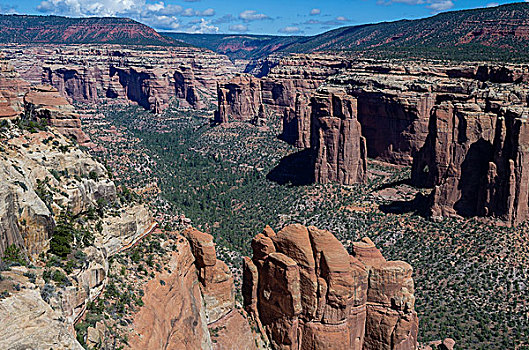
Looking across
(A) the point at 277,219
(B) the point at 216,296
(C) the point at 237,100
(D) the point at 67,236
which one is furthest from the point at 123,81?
(D) the point at 67,236

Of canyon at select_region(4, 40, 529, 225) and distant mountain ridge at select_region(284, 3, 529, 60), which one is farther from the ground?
distant mountain ridge at select_region(284, 3, 529, 60)

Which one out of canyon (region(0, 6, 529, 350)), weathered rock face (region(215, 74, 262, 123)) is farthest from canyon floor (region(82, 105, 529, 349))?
weathered rock face (region(215, 74, 262, 123))

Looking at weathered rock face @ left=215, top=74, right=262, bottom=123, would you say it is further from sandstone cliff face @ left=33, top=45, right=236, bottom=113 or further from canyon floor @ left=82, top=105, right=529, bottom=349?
sandstone cliff face @ left=33, top=45, right=236, bottom=113

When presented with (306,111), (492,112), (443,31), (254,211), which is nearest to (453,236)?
(492,112)

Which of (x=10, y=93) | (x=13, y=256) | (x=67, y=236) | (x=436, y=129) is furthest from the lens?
(x=436, y=129)

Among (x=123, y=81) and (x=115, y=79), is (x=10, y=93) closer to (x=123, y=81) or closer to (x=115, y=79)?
(x=115, y=79)

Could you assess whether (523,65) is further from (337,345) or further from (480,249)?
(337,345)

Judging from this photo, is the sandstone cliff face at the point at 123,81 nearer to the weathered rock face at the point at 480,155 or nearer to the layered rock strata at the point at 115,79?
the layered rock strata at the point at 115,79
